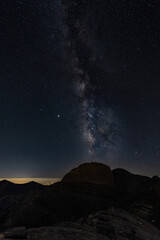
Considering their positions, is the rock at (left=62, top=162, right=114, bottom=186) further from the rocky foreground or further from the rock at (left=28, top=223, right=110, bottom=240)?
the rock at (left=28, top=223, right=110, bottom=240)

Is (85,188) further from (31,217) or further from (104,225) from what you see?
(104,225)

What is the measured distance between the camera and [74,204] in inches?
537

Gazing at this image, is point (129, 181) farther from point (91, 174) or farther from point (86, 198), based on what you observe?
point (86, 198)

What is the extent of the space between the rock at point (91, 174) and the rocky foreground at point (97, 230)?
4.33m

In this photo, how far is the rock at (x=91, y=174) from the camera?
16312mm

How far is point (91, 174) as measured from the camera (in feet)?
55.5

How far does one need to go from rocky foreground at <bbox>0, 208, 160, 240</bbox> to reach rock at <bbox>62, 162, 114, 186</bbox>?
4332mm

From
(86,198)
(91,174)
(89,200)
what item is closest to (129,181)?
(91,174)

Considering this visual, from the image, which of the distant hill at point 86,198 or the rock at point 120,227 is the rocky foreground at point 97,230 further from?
the distant hill at point 86,198

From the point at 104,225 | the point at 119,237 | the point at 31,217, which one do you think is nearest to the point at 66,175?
the point at 31,217

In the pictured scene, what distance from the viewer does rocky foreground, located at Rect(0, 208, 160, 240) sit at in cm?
709

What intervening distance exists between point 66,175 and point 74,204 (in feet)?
10.2

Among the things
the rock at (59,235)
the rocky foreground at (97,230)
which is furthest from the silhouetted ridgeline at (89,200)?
the rock at (59,235)

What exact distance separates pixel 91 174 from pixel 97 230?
817 centimetres
